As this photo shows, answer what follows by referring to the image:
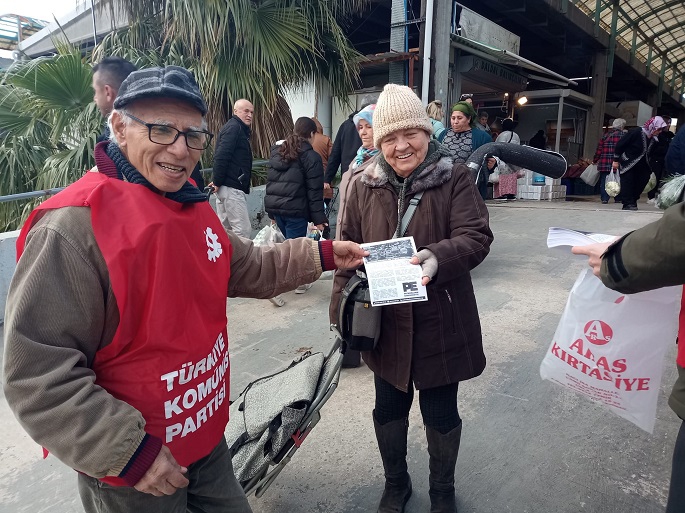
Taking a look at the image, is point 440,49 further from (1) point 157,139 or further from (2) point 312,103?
(1) point 157,139

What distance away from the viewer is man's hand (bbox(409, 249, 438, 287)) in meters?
1.75

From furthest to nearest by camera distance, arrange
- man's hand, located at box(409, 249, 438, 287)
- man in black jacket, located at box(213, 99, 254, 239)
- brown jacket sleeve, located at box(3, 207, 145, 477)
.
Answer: man in black jacket, located at box(213, 99, 254, 239) < man's hand, located at box(409, 249, 438, 287) < brown jacket sleeve, located at box(3, 207, 145, 477)

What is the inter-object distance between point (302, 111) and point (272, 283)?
860 cm

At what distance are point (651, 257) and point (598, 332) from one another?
0.77 m

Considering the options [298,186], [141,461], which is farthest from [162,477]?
[298,186]

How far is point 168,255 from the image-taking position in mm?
1227

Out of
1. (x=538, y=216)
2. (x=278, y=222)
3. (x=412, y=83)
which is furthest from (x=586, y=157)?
(x=278, y=222)

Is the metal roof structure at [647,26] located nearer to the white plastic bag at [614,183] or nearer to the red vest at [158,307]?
the white plastic bag at [614,183]

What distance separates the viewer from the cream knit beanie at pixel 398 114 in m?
1.91

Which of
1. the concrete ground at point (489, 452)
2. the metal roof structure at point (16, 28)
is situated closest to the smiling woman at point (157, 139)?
the concrete ground at point (489, 452)

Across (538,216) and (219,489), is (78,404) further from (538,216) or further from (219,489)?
(538,216)

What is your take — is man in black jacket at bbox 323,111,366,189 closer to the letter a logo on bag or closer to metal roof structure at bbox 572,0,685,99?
the letter a logo on bag

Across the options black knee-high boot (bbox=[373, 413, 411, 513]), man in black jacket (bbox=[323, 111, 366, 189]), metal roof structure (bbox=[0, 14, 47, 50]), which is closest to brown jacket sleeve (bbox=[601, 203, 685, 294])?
black knee-high boot (bbox=[373, 413, 411, 513])

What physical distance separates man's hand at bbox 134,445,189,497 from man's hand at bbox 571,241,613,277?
132 centimetres
